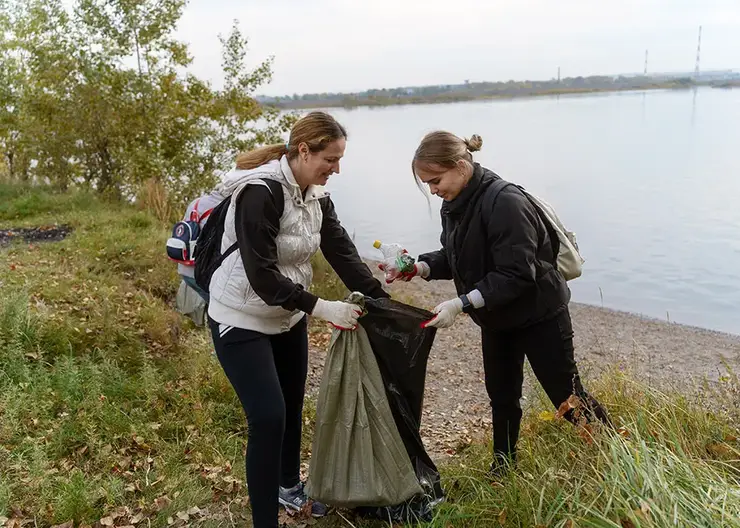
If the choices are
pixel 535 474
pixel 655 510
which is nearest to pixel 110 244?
pixel 535 474

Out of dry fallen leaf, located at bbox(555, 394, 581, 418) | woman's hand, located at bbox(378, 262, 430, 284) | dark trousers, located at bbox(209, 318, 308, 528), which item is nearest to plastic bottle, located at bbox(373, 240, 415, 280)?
woman's hand, located at bbox(378, 262, 430, 284)

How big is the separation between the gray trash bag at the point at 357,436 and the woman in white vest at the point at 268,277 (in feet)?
0.67

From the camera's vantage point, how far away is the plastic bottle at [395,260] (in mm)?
3225

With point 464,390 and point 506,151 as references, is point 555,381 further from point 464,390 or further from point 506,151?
point 506,151

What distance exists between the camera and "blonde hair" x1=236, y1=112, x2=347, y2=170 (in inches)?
107


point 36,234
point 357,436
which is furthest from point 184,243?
point 36,234

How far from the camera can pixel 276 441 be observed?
2648mm

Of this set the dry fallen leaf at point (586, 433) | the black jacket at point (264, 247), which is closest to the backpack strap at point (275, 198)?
the black jacket at point (264, 247)

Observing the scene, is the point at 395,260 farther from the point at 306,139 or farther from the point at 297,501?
the point at 297,501

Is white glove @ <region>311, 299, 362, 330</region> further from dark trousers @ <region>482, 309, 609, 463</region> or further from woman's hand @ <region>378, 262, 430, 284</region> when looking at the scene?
dark trousers @ <region>482, 309, 609, 463</region>

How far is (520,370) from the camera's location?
3191 millimetres

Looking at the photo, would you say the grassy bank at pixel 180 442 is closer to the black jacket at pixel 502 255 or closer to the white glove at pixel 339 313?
the black jacket at pixel 502 255

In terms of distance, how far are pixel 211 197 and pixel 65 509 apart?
188 cm

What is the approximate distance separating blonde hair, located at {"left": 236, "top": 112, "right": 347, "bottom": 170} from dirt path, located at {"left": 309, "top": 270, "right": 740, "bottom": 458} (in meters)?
2.24
